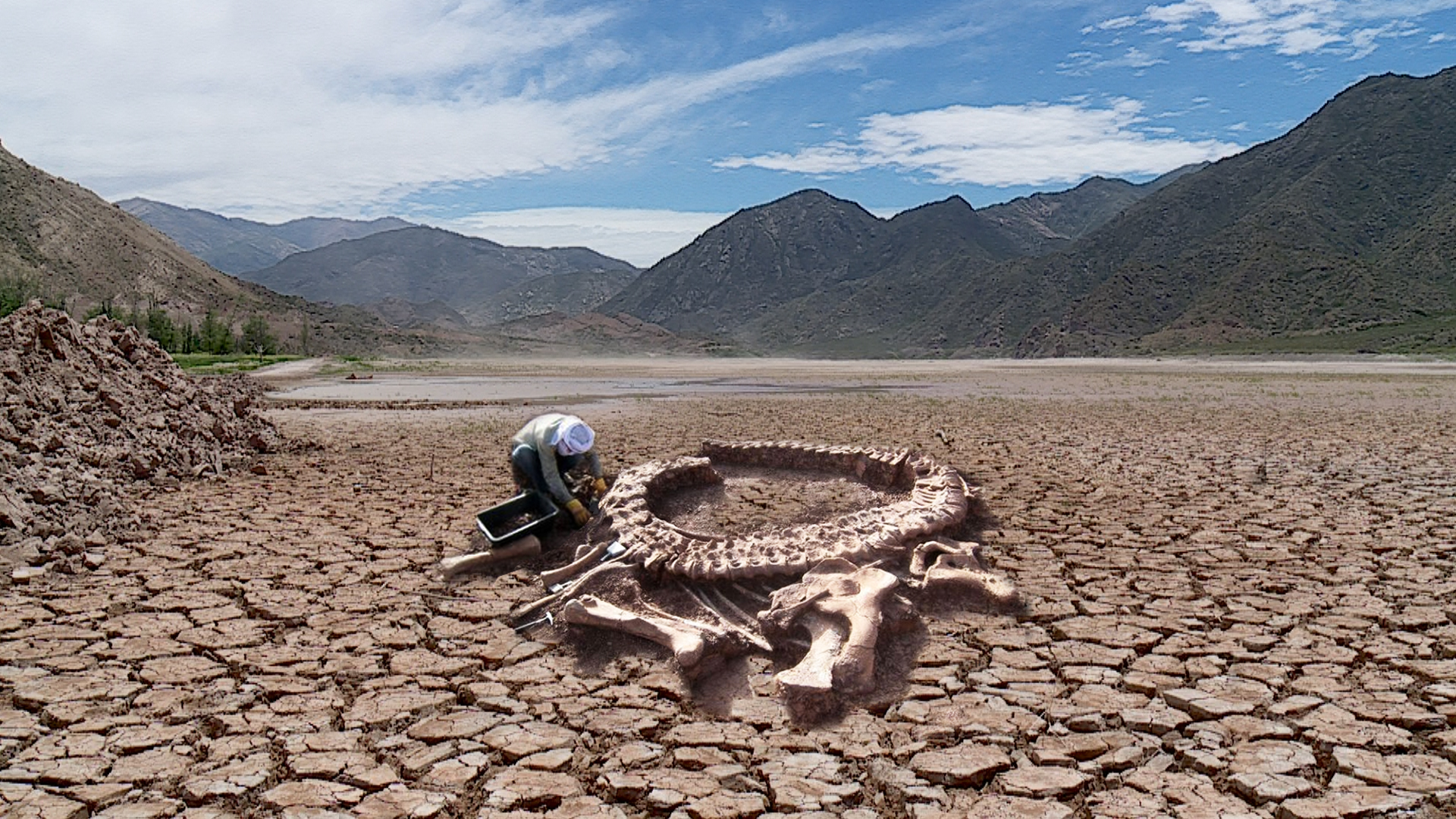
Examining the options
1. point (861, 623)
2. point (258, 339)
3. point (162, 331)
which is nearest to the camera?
point (861, 623)

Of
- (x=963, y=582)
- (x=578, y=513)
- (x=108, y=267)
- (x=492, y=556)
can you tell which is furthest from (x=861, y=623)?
(x=108, y=267)

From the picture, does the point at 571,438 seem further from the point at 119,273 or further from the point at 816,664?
the point at 119,273

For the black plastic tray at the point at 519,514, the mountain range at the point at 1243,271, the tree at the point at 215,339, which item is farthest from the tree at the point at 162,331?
the mountain range at the point at 1243,271

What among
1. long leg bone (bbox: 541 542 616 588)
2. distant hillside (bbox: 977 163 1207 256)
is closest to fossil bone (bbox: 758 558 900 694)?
long leg bone (bbox: 541 542 616 588)

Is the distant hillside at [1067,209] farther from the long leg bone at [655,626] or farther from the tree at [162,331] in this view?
the long leg bone at [655,626]

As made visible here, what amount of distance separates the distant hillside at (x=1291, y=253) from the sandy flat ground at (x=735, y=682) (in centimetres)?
4796

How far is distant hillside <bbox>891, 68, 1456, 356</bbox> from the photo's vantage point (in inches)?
2133

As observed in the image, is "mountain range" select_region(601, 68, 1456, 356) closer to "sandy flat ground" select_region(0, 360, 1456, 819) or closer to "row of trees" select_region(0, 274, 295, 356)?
"sandy flat ground" select_region(0, 360, 1456, 819)

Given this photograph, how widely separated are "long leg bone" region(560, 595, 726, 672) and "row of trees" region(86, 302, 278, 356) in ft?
171

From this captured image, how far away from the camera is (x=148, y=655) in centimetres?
439

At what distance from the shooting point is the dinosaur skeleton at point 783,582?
4.13 metres

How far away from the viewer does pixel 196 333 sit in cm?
6644

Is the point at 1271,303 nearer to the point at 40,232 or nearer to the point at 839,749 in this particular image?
the point at 839,749

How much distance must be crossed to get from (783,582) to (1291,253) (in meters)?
68.4
